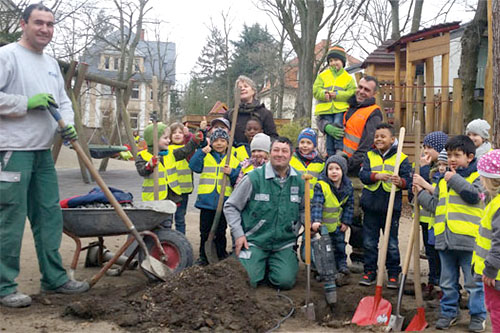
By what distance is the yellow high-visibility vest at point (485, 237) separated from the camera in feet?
9.93

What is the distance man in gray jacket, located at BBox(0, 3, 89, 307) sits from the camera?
380 cm

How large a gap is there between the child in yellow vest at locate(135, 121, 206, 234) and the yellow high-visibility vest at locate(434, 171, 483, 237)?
2588 millimetres

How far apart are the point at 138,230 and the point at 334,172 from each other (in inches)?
74.0

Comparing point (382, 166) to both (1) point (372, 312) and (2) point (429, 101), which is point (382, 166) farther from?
(2) point (429, 101)

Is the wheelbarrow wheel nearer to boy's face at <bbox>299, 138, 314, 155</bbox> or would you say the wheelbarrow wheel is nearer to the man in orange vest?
boy's face at <bbox>299, 138, 314, 155</bbox>

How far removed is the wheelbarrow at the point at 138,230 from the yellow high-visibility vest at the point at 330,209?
1.35 meters

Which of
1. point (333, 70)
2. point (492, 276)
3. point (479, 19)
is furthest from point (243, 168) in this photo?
point (479, 19)

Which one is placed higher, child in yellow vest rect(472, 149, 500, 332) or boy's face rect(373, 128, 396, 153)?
boy's face rect(373, 128, 396, 153)

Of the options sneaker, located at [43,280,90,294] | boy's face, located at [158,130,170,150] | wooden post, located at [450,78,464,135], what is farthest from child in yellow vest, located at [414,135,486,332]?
wooden post, located at [450,78,464,135]

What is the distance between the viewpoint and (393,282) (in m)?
4.84

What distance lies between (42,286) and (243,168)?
7.12 feet

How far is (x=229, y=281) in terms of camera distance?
4051mm

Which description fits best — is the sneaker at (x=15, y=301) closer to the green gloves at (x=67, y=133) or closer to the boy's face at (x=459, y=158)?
the green gloves at (x=67, y=133)

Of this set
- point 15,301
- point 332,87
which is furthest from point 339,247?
point 15,301
